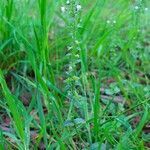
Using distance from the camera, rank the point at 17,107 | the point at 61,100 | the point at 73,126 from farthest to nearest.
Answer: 1. the point at 61,100
2. the point at 73,126
3. the point at 17,107

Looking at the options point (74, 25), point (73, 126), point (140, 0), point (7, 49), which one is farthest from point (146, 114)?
point (7, 49)

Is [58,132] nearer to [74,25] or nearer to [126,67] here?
[74,25]

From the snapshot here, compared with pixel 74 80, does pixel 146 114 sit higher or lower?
lower

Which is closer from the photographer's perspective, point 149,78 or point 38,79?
point 38,79

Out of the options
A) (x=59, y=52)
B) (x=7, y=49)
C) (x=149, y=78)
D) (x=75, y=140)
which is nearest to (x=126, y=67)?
(x=149, y=78)

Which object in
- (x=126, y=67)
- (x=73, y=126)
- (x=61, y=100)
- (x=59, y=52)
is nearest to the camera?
(x=73, y=126)

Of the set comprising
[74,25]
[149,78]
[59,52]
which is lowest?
[149,78]
